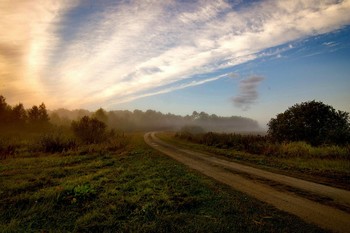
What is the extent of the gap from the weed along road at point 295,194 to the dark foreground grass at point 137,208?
584 millimetres

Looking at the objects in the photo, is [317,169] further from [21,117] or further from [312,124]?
[21,117]

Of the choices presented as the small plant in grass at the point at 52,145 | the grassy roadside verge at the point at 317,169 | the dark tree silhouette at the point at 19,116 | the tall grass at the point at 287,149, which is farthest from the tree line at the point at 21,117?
the grassy roadside verge at the point at 317,169

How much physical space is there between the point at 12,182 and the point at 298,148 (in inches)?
802

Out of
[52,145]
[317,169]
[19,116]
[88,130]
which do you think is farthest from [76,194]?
[19,116]

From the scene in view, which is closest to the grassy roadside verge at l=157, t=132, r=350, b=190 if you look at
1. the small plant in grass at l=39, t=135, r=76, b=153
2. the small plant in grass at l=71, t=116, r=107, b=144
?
the small plant in grass at l=39, t=135, r=76, b=153

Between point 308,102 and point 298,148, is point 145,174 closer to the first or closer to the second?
point 298,148

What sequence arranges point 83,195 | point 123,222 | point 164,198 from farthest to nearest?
point 83,195, point 164,198, point 123,222

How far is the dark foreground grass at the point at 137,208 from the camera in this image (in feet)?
22.7

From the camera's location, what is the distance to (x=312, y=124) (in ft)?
86.8

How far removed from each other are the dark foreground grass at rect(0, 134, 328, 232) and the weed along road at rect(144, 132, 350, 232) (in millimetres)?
584

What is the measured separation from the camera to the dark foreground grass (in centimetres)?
692

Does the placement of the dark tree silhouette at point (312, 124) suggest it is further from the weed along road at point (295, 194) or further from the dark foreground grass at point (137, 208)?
the dark foreground grass at point (137, 208)

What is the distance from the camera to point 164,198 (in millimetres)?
9070

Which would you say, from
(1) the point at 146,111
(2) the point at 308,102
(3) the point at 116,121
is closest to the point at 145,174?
(2) the point at 308,102
